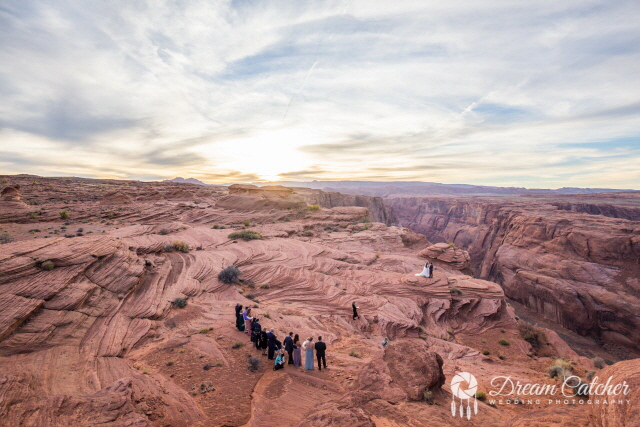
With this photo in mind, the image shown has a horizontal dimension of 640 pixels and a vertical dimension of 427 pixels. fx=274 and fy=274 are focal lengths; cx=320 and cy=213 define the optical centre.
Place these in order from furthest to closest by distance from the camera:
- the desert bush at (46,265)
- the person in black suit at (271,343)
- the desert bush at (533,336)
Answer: the desert bush at (533,336) → the desert bush at (46,265) → the person in black suit at (271,343)

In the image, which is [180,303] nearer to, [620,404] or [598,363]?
[620,404]

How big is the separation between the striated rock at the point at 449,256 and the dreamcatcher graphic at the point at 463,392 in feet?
61.1

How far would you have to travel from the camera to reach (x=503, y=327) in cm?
1975

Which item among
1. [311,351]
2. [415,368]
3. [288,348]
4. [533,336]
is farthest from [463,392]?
[533,336]

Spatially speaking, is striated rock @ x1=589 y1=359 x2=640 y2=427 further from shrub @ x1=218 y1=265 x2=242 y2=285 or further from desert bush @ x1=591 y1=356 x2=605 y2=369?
shrub @ x1=218 y1=265 x2=242 y2=285

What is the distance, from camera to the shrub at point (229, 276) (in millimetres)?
18328

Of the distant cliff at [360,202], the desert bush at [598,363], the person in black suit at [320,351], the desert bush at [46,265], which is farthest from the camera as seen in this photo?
the distant cliff at [360,202]

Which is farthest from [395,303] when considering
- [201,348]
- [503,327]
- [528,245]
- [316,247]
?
[528,245]

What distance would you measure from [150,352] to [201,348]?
1813 millimetres

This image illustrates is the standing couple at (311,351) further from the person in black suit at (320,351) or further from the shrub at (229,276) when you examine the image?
the shrub at (229,276)

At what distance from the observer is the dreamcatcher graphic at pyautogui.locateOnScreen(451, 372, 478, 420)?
7.40 metres

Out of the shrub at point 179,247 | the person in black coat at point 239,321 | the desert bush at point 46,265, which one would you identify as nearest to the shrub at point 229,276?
the shrub at point 179,247

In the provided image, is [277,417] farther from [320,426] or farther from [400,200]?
[400,200]

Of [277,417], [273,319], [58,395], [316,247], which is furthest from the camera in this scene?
[316,247]
